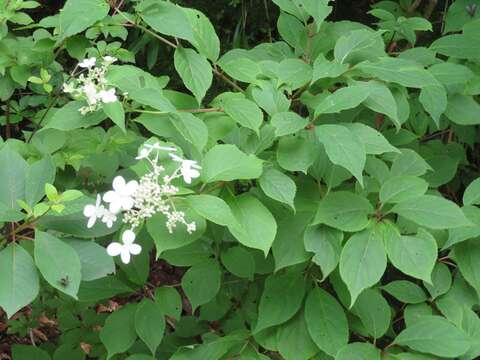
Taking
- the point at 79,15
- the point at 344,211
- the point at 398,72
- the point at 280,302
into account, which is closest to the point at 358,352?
the point at 280,302

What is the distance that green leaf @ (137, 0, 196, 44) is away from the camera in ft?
4.38

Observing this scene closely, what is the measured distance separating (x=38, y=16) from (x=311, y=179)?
10.3ft

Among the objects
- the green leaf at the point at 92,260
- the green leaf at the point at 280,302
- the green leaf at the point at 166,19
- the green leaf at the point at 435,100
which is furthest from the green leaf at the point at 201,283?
the green leaf at the point at 435,100

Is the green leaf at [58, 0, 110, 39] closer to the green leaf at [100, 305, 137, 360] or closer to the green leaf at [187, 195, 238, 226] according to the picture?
the green leaf at [187, 195, 238, 226]

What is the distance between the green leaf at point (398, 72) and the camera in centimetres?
148

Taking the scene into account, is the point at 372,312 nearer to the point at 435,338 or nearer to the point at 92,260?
the point at 435,338

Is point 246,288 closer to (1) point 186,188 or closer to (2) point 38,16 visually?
(1) point 186,188

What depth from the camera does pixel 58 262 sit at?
3.92ft

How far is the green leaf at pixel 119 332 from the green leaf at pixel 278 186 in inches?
23.2

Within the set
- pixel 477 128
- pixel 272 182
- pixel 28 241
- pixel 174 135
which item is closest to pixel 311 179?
pixel 272 182

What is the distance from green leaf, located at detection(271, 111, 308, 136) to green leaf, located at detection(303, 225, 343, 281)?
23 cm

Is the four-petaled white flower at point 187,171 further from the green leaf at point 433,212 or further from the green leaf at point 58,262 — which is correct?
the green leaf at point 433,212

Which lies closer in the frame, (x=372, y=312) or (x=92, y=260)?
(x=92, y=260)

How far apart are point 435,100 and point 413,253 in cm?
52
